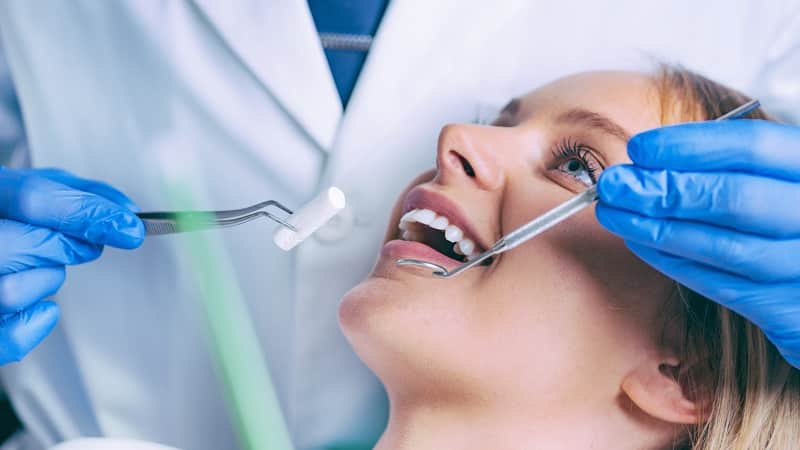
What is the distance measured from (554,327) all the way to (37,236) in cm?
73

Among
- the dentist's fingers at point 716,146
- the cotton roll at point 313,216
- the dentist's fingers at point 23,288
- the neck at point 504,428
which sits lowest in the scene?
the neck at point 504,428

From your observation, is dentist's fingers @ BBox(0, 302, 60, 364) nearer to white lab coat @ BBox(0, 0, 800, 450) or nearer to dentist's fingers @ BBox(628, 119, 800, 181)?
white lab coat @ BBox(0, 0, 800, 450)

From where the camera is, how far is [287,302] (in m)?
1.35

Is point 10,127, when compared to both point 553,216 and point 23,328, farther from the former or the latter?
point 553,216

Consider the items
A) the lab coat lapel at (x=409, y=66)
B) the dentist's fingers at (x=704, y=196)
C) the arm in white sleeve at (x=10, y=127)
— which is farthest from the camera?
the arm in white sleeve at (x=10, y=127)

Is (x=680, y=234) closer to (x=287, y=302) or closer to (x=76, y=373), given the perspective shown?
(x=287, y=302)

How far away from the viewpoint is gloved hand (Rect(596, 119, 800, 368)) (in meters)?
0.88

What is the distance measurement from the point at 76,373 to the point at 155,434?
18cm

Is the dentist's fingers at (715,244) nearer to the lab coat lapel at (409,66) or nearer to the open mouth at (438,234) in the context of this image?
the open mouth at (438,234)

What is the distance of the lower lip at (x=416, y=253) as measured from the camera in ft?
3.50

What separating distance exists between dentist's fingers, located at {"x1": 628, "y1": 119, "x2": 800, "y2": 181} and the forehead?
0.18 meters

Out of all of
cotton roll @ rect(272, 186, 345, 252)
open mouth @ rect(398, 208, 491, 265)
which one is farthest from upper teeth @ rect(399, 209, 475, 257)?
cotton roll @ rect(272, 186, 345, 252)

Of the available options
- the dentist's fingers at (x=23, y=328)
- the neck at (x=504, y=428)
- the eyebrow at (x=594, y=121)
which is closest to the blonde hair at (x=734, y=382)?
the neck at (x=504, y=428)

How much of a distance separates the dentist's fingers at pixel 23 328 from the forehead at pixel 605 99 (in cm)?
74
